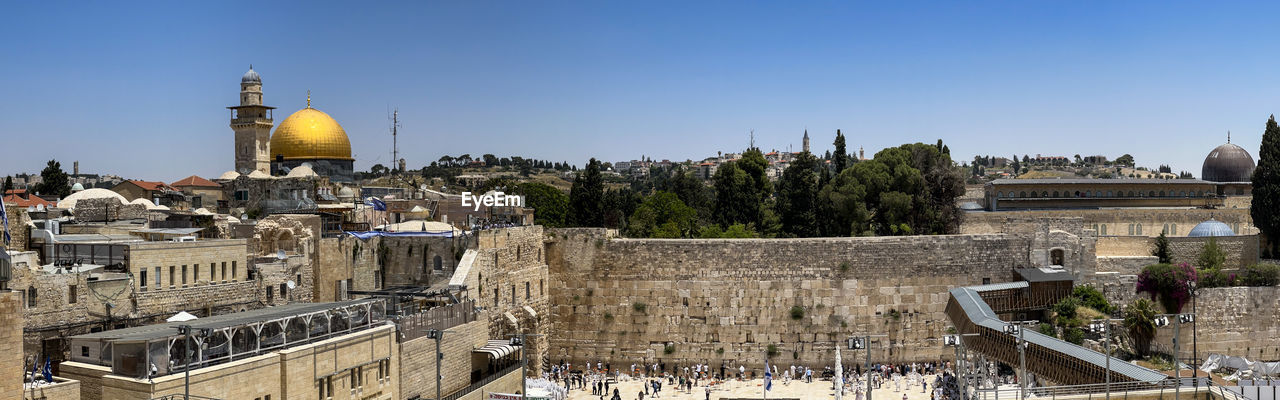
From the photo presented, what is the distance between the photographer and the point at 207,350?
78.5 feet

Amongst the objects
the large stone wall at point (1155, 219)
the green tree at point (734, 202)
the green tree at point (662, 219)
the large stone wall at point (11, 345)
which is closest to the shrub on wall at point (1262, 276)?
the large stone wall at point (1155, 219)

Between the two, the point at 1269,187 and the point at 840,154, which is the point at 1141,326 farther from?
the point at 840,154

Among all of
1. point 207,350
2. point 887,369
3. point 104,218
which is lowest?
point 887,369

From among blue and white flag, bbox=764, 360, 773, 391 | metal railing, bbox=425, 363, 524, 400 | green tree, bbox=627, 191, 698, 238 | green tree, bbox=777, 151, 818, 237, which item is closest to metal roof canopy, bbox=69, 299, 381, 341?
metal railing, bbox=425, 363, 524, 400

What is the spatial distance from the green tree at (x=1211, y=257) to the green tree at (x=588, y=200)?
26.6 meters

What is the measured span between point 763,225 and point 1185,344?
23.3m

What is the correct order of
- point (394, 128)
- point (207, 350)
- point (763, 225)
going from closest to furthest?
point (207, 350)
point (763, 225)
point (394, 128)

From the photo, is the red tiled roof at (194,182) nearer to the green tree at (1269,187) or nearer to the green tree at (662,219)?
the green tree at (662,219)

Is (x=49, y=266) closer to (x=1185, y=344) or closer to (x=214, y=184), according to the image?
(x=214, y=184)

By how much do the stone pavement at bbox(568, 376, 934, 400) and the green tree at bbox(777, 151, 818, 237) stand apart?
14.1m

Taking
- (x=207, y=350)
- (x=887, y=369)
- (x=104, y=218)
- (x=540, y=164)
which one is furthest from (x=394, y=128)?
(x=540, y=164)

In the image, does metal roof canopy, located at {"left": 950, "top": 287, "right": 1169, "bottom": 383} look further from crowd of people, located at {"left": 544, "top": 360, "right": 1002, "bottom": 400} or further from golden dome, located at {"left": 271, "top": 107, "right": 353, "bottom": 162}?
golden dome, located at {"left": 271, "top": 107, "right": 353, "bottom": 162}

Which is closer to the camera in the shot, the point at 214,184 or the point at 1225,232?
the point at 1225,232

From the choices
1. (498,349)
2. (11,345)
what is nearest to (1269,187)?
(498,349)
